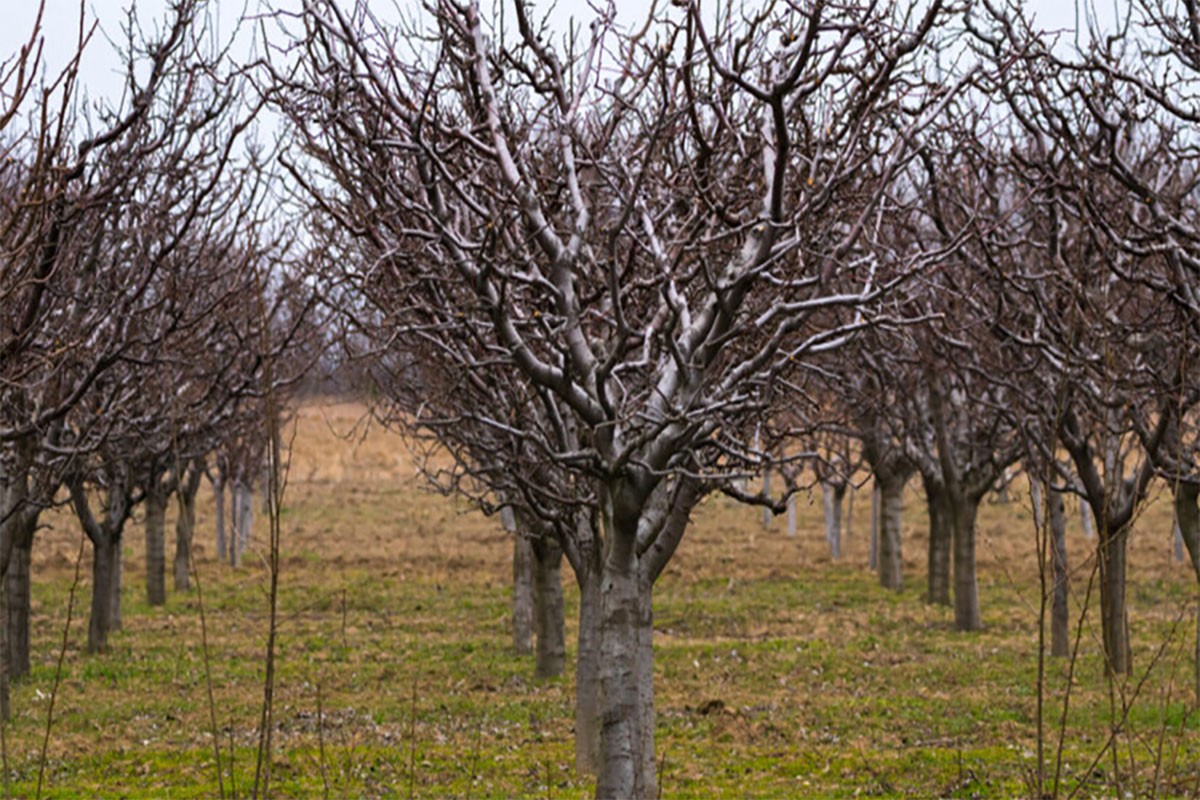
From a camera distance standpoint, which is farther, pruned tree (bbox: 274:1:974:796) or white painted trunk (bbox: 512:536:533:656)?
white painted trunk (bbox: 512:536:533:656)

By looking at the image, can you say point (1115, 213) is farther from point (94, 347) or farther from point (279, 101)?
point (94, 347)

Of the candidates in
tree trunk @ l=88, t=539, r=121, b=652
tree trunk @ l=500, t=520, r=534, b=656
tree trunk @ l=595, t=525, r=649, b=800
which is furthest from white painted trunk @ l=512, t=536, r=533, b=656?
tree trunk @ l=595, t=525, r=649, b=800

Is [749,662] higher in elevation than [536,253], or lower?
lower

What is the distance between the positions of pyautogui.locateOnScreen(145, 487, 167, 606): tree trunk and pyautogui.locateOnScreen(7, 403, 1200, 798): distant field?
46cm

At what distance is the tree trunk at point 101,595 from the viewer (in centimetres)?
2153

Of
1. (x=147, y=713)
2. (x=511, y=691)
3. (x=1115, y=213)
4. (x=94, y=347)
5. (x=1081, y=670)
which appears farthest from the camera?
(x=1081, y=670)

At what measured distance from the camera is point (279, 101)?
767cm

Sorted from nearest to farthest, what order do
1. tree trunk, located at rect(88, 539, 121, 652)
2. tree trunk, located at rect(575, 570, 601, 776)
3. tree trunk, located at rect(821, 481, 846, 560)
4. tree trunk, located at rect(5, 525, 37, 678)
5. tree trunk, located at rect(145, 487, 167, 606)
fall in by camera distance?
tree trunk, located at rect(575, 570, 601, 776) → tree trunk, located at rect(5, 525, 37, 678) → tree trunk, located at rect(88, 539, 121, 652) → tree trunk, located at rect(145, 487, 167, 606) → tree trunk, located at rect(821, 481, 846, 560)

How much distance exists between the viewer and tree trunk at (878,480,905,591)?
28656mm

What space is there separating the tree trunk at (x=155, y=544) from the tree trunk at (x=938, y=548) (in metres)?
14.8

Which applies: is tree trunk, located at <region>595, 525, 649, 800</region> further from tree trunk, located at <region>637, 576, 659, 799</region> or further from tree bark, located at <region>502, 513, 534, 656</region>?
tree bark, located at <region>502, 513, 534, 656</region>

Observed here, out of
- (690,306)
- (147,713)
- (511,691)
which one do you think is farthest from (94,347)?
(511,691)

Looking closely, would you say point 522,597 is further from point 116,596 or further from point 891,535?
point 891,535

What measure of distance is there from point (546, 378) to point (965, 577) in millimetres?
17141
